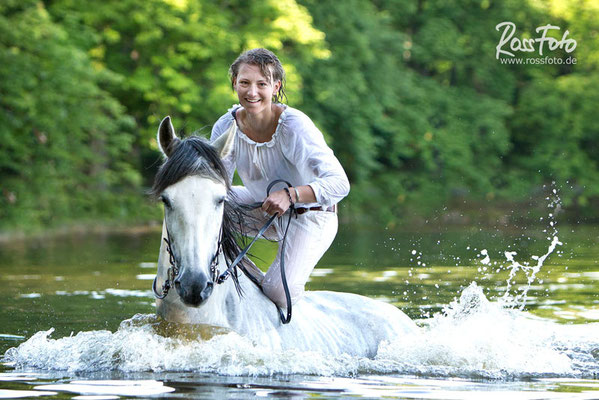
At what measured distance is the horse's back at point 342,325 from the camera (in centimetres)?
702

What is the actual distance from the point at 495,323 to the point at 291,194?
7.52 ft

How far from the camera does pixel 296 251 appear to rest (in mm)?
6977

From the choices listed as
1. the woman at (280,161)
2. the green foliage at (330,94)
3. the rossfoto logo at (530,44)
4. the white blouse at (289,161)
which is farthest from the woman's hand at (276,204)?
the rossfoto logo at (530,44)

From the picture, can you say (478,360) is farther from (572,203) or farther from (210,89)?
(572,203)

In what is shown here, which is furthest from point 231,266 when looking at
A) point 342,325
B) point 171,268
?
point 342,325

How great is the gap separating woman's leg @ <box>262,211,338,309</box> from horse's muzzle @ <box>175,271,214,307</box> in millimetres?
1140

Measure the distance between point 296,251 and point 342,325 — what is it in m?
0.71

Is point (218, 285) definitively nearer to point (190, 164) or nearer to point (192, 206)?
point (192, 206)

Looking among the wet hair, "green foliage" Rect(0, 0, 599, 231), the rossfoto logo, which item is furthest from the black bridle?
the rossfoto logo

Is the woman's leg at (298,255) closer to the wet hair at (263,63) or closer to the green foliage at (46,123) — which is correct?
the wet hair at (263,63)

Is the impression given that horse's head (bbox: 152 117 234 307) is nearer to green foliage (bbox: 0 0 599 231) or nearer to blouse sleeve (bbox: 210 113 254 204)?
blouse sleeve (bbox: 210 113 254 204)

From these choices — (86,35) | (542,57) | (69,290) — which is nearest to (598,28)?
(542,57)

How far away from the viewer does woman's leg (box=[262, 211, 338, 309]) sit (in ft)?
22.7

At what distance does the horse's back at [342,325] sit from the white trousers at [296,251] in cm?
19
